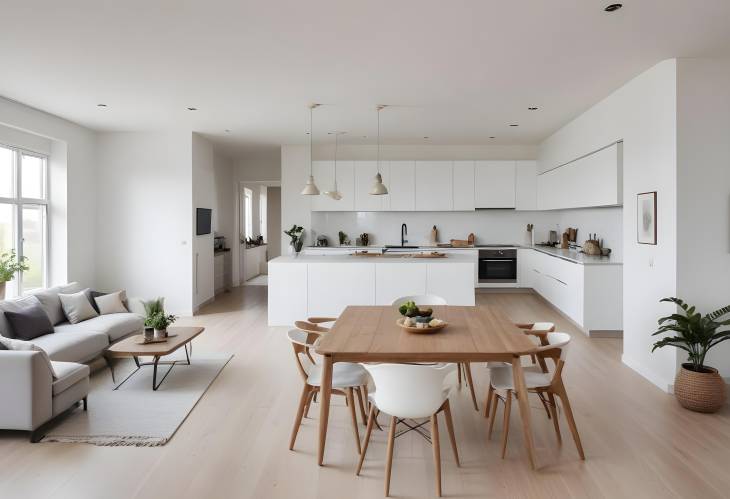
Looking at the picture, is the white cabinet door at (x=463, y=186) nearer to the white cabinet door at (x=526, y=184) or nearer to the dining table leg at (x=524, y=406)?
the white cabinet door at (x=526, y=184)

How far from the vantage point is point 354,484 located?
2.62m

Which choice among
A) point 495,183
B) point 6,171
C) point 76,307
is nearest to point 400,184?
point 495,183

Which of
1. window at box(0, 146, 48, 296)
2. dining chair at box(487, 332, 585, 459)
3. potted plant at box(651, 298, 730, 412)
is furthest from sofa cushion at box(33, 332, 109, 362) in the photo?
potted plant at box(651, 298, 730, 412)

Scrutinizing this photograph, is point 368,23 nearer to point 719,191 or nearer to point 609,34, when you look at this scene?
point 609,34

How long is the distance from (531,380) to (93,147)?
272 inches

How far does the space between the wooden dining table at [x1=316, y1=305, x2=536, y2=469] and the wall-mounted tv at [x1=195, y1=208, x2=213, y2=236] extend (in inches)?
188

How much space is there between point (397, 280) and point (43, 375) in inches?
158

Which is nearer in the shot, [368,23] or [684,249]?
[368,23]

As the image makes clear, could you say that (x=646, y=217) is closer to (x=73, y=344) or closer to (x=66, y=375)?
(x=66, y=375)

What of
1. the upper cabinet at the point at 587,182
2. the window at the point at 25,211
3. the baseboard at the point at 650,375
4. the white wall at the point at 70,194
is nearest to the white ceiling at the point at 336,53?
the white wall at the point at 70,194

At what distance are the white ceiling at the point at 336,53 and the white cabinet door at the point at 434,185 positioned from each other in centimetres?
258

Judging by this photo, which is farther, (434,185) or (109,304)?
(434,185)

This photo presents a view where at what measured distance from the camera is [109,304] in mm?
5523

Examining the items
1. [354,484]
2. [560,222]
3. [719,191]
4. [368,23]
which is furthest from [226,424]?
[560,222]
